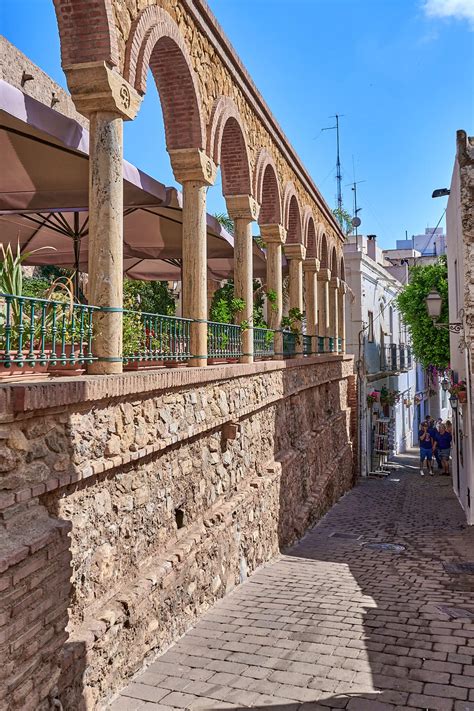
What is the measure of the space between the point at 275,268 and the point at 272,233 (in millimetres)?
636

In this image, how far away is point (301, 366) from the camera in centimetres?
1148

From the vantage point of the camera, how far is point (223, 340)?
7680 millimetres

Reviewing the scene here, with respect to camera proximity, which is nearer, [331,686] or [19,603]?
[19,603]

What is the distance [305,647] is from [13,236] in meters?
5.85

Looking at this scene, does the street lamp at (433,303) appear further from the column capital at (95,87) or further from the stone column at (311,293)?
the column capital at (95,87)

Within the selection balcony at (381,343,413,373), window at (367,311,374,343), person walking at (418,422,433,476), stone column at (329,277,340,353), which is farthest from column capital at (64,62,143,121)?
balcony at (381,343,413,373)

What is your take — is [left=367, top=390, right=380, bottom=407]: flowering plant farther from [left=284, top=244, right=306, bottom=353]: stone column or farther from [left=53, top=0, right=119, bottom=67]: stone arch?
[left=53, top=0, right=119, bottom=67]: stone arch

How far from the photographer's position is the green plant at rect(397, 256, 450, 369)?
19.3 metres

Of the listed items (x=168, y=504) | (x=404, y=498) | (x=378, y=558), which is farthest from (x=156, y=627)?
(x=404, y=498)

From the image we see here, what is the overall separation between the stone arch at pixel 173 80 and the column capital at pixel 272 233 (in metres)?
3.79

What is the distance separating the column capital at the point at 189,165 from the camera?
679 centimetres

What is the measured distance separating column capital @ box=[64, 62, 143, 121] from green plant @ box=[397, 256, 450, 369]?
51.3ft

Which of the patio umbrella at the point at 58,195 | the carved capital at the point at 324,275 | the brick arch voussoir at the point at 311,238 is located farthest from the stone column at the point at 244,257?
the carved capital at the point at 324,275

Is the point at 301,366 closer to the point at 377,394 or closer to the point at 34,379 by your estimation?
the point at 34,379
